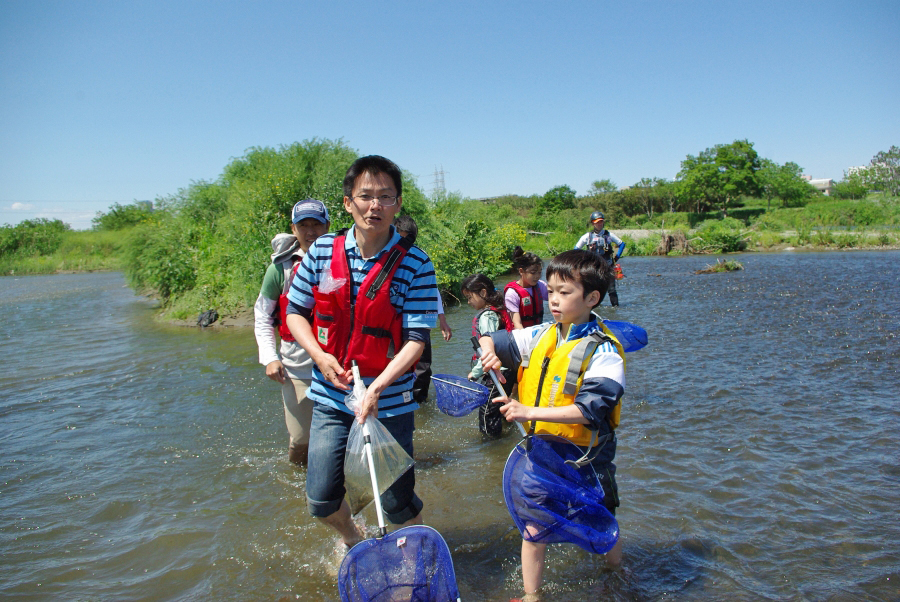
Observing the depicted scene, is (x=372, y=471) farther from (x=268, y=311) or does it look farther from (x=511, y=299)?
(x=511, y=299)

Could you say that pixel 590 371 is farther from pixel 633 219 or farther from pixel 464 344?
pixel 633 219

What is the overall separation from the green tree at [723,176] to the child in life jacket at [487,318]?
210 feet

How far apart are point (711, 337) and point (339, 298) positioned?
887 centimetres

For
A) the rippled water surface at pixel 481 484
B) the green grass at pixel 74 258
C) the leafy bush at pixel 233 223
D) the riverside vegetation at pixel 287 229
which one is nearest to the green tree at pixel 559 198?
the riverside vegetation at pixel 287 229

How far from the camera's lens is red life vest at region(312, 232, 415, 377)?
8.77 ft

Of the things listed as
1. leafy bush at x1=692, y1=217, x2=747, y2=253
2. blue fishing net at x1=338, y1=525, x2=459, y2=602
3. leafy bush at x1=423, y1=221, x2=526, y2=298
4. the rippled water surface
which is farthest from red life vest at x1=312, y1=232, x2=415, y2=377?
leafy bush at x1=692, y1=217, x2=747, y2=253

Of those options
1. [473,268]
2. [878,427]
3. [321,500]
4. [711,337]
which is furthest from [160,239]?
[878,427]

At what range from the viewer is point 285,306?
3.91 m

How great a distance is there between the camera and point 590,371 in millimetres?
2510

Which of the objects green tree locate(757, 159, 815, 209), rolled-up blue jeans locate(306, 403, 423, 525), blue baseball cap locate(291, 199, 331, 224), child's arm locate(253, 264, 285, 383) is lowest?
rolled-up blue jeans locate(306, 403, 423, 525)

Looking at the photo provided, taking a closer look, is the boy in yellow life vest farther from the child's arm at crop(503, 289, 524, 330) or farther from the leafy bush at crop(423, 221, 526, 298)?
the leafy bush at crop(423, 221, 526, 298)

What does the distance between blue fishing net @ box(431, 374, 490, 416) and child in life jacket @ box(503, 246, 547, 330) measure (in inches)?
45.8

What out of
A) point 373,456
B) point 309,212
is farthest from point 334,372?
point 309,212

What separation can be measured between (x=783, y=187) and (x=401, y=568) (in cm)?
7651
